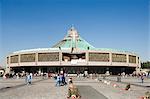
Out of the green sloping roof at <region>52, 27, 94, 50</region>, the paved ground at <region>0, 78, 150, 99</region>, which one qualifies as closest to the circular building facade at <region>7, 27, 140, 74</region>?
the green sloping roof at <region>52, 27, 94, 50</region>

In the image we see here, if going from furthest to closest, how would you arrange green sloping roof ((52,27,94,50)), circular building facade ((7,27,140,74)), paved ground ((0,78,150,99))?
green sloping roof ((52,27,94,50)), circular building facade ((7,27,140,74)), paved ground ((0,78,150,99))

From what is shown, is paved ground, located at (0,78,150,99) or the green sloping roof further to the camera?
the green sloping roof

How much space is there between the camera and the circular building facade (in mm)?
107750

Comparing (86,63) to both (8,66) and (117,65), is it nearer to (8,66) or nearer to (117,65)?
(117,65)

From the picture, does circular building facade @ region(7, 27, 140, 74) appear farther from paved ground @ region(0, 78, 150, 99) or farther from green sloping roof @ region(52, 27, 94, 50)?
paved ground @ region(0, 78, 150, 99)

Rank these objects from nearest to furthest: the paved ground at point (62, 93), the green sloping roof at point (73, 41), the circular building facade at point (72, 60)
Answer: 1. the paved ground at point (62, 93)
2. the circular building facade at point (72, 60)
3. the green sloping roof at point (73, 41)

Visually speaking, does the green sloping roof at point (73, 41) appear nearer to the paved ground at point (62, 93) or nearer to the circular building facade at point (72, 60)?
the circular building facade at point (72, 60)

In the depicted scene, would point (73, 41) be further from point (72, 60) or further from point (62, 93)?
point (62, 93)

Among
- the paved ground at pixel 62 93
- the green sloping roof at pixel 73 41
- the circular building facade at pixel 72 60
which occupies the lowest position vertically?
the paved ground at pixel 62 93

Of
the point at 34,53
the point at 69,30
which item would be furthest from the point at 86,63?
the point at 69,30

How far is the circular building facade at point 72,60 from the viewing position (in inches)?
4242

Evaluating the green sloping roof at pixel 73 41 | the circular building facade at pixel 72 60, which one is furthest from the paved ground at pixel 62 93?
the green sloping roof at pixel 73 41

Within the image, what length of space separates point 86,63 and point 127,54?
723 inches

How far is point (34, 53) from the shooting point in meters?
109
